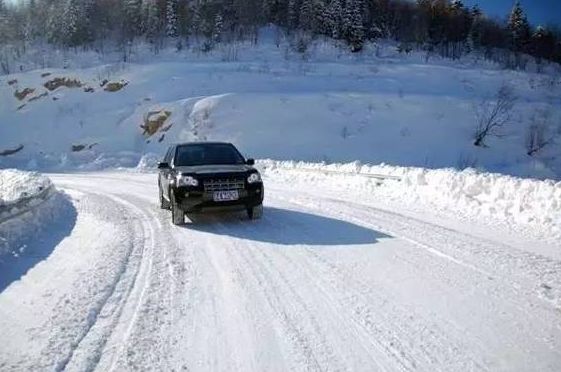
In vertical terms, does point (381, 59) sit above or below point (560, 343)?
above

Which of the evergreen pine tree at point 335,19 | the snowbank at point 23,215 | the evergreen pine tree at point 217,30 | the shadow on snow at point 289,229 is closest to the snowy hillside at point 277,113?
the evergreen pine tree at point 217,30

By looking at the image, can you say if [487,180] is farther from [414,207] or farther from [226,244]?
[226,244]

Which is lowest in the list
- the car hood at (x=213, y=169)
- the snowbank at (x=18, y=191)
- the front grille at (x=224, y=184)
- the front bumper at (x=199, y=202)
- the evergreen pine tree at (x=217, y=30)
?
the snowbank at (x=18, y=191)

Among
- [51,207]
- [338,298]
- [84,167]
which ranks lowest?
[84,167]

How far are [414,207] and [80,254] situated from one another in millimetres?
7414

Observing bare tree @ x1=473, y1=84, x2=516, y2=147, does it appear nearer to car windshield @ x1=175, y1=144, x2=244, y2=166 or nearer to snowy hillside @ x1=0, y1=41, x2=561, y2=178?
snowy hillside @ x1=0, y1=41, x2=561, y2=178

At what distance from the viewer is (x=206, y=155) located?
10.7 meters

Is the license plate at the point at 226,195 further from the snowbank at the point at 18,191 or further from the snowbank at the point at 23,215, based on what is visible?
the snowbank at the point at 18,191

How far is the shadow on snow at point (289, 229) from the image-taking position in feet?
26.6

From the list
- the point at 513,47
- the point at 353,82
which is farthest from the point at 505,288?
the point at 513,47

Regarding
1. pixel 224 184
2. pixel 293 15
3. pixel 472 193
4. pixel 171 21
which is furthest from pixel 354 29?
pixel 224 184

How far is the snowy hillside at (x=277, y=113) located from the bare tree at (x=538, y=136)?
31 cm

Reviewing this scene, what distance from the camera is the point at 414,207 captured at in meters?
11.4

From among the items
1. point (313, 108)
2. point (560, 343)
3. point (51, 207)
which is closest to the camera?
point (560, 343)
